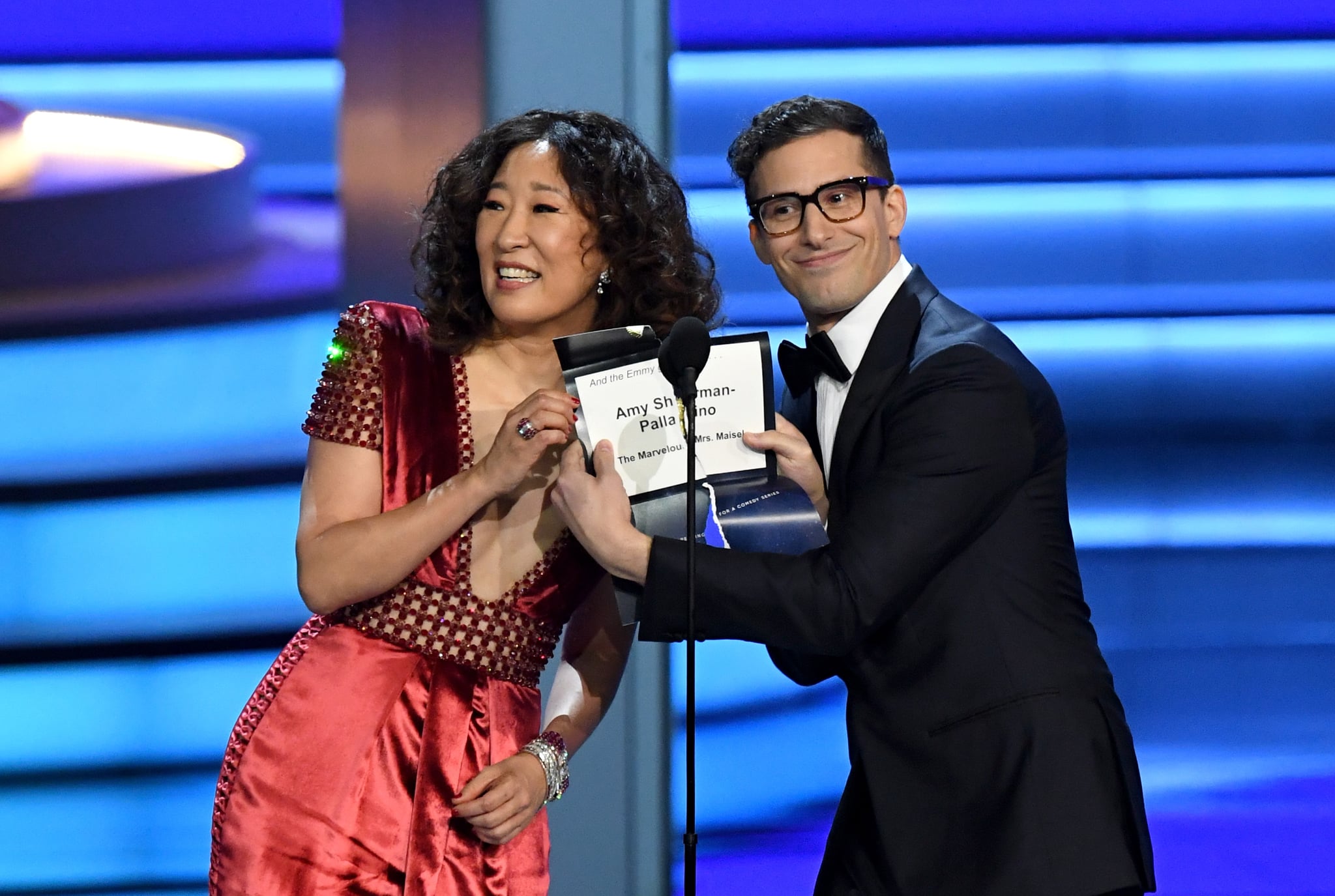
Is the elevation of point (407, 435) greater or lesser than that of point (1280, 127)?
lesser

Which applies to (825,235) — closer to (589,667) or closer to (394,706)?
(589,667)

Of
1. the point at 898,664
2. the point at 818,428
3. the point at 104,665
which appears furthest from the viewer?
the point at 104,665

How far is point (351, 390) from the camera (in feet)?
6.39

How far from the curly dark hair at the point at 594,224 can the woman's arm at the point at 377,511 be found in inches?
9.3

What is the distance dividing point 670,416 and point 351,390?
464 mm

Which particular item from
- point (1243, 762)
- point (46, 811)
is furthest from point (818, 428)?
point (46, 811)

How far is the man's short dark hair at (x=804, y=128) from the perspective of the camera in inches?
77.1

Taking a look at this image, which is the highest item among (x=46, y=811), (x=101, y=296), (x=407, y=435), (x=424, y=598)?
(x=101, y=296)

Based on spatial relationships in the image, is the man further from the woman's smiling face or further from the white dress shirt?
the woman's smiling face

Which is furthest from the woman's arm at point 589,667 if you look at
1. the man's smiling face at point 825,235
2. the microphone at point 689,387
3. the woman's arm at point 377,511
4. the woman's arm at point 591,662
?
the man's smiling face at point 825,235

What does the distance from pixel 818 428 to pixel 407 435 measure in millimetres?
592

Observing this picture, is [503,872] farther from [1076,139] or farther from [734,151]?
[1076,139]

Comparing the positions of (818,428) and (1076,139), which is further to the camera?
(1076,139)

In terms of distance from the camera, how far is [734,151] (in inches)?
80.7
